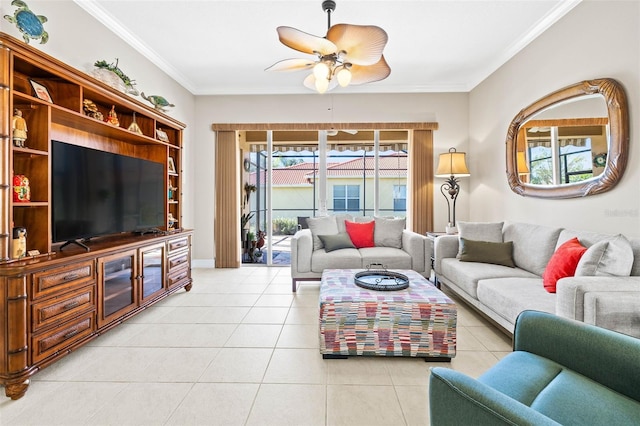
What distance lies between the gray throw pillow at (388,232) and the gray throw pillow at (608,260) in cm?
217

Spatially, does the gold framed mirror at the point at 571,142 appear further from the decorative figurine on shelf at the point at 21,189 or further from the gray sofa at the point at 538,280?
the decorative figurine on shelf at the point at 21,189

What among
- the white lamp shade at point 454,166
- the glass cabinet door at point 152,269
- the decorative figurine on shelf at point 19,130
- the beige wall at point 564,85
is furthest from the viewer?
the white lamp shade at point 454,166

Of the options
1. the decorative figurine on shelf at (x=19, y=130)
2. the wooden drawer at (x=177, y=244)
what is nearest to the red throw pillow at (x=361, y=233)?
the wooden drawer at (x=177, y=244)

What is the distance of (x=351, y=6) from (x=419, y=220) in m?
3.10

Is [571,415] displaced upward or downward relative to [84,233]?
downward

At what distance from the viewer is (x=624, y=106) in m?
2.28

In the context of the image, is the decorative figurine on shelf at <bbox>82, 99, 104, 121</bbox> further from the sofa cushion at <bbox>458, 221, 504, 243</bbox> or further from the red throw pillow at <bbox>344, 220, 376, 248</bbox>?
the sofa cushion at <bbox>458, 221, 504, 243</bbox>

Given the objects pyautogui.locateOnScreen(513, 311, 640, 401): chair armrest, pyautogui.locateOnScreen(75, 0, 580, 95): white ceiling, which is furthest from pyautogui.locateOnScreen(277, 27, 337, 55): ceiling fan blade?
pyautogui.locateOnScreen(513, 311, 640, 401): chair armrest

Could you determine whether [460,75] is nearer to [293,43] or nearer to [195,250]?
[293,43]

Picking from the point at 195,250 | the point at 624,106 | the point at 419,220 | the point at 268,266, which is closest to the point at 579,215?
the point at 624,106

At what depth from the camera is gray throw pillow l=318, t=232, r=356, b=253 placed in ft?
12.7

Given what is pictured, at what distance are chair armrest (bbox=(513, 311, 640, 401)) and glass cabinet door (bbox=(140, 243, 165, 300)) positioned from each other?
294 centimetres

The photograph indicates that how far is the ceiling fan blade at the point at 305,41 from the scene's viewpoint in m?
2.08

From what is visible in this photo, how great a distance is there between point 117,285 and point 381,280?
7.16 feet
